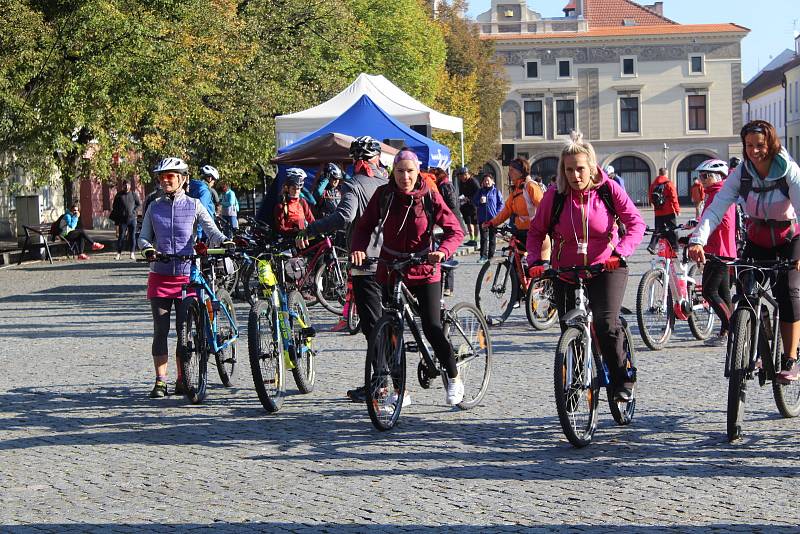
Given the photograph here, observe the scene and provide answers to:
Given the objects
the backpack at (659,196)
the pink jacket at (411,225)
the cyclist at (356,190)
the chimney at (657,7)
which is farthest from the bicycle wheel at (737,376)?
the chimney at (657,7)

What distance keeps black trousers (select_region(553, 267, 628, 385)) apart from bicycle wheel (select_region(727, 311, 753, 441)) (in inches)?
24.6

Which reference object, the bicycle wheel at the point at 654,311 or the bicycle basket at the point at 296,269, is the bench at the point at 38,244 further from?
the bicycle wheel at the point at 654,311

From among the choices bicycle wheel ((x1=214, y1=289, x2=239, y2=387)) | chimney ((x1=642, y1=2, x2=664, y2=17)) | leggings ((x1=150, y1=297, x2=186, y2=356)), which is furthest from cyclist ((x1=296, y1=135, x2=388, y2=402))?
chimney ((x1=642, y1=2, x2=664, y2=17))

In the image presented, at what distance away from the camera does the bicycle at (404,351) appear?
8133 millimetres

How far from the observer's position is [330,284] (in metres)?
16.4

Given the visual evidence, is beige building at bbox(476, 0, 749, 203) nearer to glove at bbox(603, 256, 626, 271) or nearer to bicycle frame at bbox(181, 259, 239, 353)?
bicycle frame at bbox(181, 259, 239, 353)

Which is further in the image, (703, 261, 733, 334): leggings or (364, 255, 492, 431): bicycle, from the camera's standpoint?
(703, 261, 733, 334): leggings

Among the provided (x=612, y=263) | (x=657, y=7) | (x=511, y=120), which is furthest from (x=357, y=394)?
(x=657, y=7)

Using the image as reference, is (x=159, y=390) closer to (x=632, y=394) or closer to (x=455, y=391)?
(x=455, y=391)

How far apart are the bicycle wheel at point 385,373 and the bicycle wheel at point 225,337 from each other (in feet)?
5.98

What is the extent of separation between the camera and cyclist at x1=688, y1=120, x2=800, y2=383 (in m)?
7.88

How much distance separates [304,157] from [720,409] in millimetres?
13403

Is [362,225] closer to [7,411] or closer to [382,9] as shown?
[7,411]

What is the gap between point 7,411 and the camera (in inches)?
373
